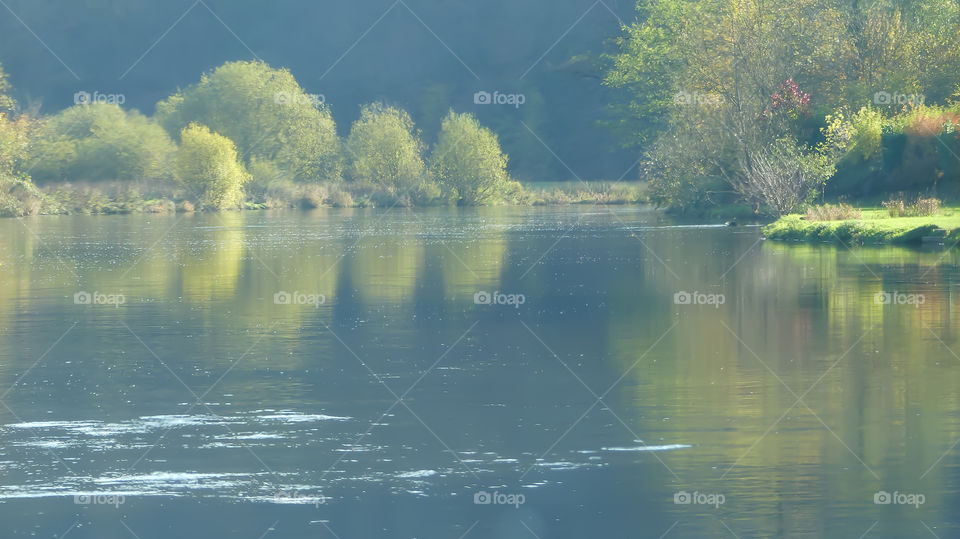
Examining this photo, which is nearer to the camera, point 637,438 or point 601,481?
point 601,481

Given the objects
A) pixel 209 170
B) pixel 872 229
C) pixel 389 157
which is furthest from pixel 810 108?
pixel 389 157

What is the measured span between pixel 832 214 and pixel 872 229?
7.06 meters

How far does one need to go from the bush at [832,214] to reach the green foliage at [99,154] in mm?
75179

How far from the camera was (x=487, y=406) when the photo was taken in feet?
56.1

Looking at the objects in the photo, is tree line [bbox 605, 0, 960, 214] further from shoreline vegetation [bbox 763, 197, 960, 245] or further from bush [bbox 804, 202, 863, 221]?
bush [bbox 804, 202, 863, 221]

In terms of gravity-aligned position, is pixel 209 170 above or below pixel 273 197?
above

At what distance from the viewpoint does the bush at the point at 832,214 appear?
5372 centimetres

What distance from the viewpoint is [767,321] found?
25.2 m

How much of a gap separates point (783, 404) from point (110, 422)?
321 inches

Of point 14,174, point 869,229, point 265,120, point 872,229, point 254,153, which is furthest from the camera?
point 265,120

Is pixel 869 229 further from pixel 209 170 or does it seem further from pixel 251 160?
pixel 251 160

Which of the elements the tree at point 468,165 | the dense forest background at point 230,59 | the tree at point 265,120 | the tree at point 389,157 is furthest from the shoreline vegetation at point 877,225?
the dense forest background at point 230,59

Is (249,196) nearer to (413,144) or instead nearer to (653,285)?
(413,144)

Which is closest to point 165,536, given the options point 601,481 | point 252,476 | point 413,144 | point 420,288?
point 252,476
